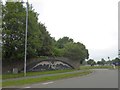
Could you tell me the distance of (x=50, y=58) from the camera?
62.5 m

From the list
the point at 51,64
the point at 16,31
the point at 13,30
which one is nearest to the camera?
the point at 16,31

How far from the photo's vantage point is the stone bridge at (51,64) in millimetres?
57719

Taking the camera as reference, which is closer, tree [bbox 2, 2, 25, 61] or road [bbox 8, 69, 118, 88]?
road [bbox 8, 69, 118, 88]

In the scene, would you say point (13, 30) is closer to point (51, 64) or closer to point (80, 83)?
point (51, 64)

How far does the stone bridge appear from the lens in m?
57.7

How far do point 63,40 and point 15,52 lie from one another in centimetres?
8587

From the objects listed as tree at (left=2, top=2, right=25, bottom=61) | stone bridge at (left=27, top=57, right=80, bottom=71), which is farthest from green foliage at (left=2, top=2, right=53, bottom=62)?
stone bridge at (left=27, top=57, right=80, bottom=71)

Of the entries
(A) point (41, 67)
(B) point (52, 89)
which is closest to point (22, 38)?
(A) point (41, 67)

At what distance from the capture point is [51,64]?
63.0 m

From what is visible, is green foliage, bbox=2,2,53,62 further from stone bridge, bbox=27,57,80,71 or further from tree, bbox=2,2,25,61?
stone bridge, bbox=27,57,80,71

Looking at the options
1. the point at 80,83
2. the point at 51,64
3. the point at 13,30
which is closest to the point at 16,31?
the point at 13,30

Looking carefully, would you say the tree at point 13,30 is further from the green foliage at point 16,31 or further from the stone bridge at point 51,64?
Result: the stone bridge at point 51,64

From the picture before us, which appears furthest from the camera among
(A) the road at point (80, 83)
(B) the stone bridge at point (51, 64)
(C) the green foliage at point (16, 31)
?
(B) the stone bridge at point (51, 64)

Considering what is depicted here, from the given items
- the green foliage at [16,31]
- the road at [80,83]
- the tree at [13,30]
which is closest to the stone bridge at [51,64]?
the green foliage at [16,31]
